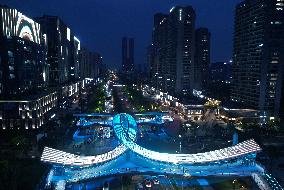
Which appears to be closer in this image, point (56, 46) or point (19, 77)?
point (19, 77)

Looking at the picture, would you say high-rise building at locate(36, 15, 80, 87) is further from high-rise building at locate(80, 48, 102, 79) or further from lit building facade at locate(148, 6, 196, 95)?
high-rise building at locate(80, 48, 102, 79)

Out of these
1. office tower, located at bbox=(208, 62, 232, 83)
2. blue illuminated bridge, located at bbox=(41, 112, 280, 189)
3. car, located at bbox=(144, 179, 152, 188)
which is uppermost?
office tower, located at bbox=(208, 62, 232, 83)

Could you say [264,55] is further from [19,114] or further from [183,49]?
[19,114]

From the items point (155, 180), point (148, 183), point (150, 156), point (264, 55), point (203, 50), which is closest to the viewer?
point (148, 183)

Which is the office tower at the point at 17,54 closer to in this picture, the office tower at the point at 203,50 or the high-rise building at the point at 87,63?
the office tower at the point at 203,50

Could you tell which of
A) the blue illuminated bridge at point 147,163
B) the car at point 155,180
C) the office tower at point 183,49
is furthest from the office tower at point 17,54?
the office tower at point 183,49

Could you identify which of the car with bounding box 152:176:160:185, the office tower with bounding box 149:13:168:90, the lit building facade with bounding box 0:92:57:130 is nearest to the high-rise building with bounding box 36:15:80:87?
the office tower with bounding box 149:13:168:90

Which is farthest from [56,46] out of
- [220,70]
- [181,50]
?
[220,70]

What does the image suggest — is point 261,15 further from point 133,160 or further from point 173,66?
point 133,160
